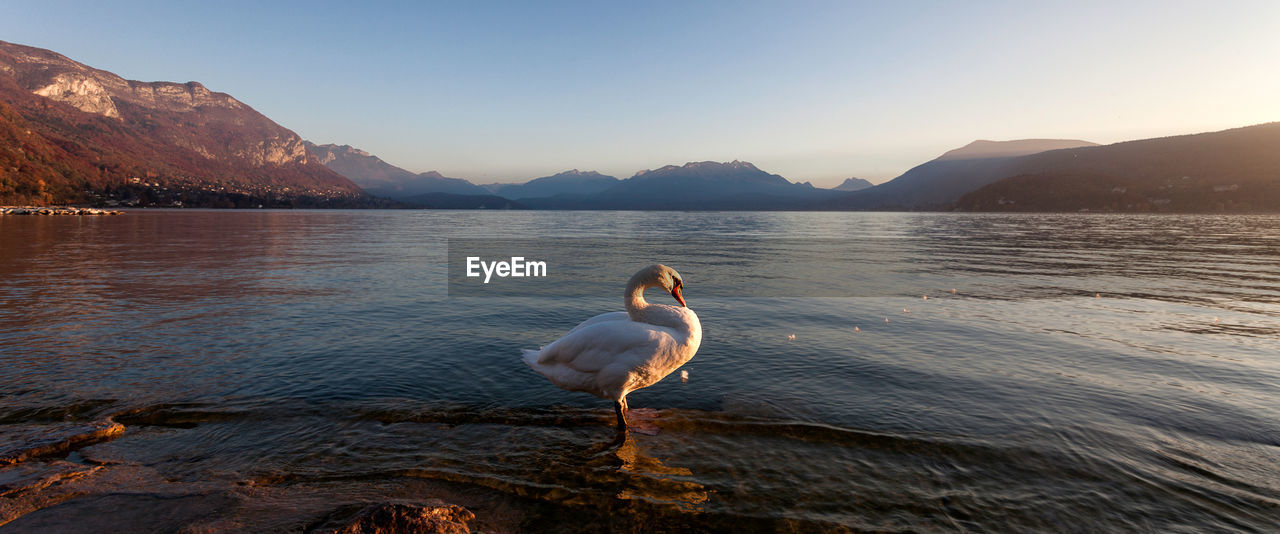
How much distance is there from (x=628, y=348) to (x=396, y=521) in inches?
116

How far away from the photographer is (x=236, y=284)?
17.2 metres

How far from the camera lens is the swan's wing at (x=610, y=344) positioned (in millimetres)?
5930

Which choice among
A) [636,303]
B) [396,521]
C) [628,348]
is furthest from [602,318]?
[396,521]

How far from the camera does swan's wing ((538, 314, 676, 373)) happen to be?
593 centimetres

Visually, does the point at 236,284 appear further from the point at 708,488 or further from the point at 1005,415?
the point at 1005,415

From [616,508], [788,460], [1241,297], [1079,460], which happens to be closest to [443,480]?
[616,508]

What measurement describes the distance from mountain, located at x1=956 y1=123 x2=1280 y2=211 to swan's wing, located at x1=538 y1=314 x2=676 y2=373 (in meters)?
173

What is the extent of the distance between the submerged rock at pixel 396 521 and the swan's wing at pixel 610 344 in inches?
97.1

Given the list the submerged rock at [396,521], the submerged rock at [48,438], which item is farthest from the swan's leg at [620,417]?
the submerged rock at [48,438]

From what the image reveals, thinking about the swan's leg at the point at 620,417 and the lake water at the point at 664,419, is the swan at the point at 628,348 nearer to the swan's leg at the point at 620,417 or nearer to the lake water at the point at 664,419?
the swan's leg at the point at 620,417

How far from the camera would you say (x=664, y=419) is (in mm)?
6762

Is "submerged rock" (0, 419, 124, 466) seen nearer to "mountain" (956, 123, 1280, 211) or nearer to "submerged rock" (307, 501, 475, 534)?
"submerged rock" (307, 501, 475, 534)

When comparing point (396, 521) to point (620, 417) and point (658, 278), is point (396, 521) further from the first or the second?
point (658, 278)

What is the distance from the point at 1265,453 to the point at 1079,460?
216cm
